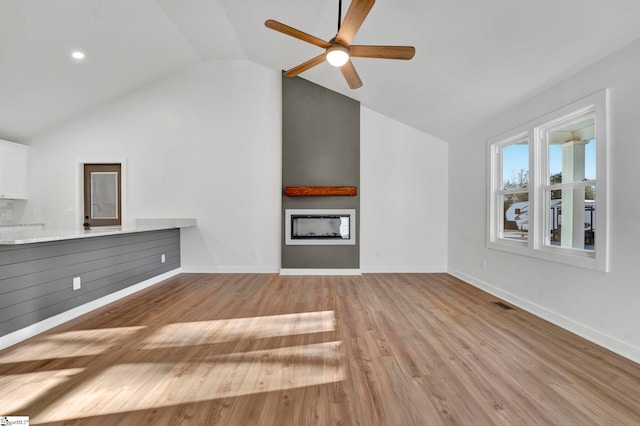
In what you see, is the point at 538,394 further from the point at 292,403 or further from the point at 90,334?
the point at 90,334

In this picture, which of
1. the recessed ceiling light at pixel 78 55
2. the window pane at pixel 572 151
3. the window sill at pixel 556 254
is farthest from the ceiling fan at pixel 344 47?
the recessed ceiling light at pixel 78 55

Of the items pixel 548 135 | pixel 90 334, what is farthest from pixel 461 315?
pixel 90 334

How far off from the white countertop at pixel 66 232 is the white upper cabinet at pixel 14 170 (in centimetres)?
156

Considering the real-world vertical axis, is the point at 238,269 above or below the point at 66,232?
below

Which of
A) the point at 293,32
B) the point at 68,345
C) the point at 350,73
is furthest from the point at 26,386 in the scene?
the point at 350,73

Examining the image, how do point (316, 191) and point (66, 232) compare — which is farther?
point (316, 191)

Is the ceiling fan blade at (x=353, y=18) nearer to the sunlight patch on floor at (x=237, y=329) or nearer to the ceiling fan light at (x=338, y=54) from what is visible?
the ceiling fan light at (x=338, y=54)

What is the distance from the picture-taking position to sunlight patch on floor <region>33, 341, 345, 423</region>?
1592 mm

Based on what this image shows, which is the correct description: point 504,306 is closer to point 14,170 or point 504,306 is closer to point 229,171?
point 229,171

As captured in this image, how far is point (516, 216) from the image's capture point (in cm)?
364

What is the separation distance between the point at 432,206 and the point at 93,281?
16.7 feet

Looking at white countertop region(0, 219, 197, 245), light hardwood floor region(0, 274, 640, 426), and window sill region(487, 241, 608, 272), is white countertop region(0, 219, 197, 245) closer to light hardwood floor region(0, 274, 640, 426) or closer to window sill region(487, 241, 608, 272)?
light hardwood floor region(0, 274, 640, 426)

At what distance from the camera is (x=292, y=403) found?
63.2 inches

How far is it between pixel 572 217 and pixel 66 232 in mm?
5117
